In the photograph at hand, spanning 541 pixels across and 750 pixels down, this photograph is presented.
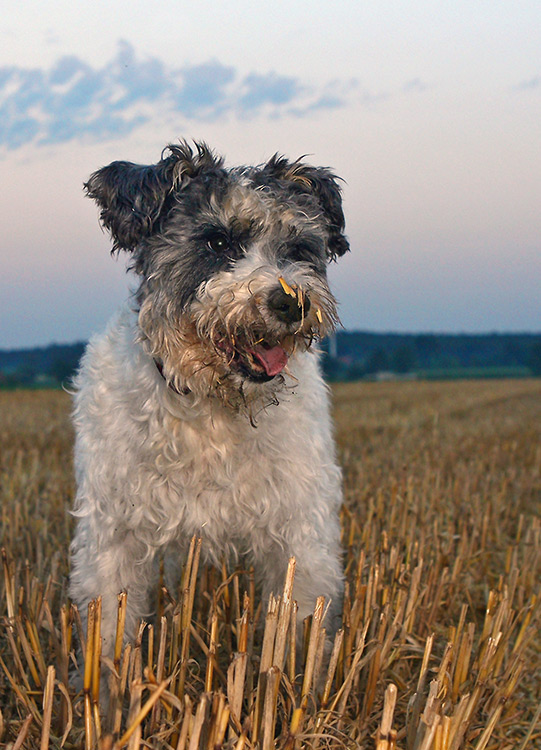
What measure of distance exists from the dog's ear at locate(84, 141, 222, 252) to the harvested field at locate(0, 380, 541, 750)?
173cm

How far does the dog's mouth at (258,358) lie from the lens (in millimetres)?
3578

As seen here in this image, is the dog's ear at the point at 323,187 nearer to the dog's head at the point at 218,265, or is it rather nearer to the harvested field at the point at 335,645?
the dog's head at the point at 218,265

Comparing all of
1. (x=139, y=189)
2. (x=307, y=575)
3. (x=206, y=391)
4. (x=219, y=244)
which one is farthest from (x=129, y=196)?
(x=307, y=575)

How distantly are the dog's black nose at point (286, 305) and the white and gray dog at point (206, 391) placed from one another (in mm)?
10

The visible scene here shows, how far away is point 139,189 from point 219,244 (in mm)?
574

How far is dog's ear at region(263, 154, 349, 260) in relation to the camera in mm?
4316

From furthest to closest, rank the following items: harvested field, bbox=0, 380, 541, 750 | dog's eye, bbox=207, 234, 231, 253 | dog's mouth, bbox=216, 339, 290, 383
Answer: dog's eye, bbox=207, 234, 231, 253
dog's mouth, bbox=216, 339, 290, 383
harvested field, bbox=0, 380, 541, 750

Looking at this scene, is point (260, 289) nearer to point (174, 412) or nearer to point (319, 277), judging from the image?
point (319, 277)

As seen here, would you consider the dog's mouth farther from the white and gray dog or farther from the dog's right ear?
the dog's right ear

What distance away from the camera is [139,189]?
12.9ft

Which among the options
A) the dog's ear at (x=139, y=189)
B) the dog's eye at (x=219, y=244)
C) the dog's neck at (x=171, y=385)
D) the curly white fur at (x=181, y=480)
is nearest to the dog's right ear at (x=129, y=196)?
the dog's ear at (x=139, y=189)

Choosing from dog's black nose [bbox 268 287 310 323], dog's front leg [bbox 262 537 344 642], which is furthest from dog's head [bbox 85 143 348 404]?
dog's front leg [bbox 262 537 344 642]

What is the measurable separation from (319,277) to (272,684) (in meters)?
2.03

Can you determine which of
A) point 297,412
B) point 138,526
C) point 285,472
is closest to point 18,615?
point 138,526
